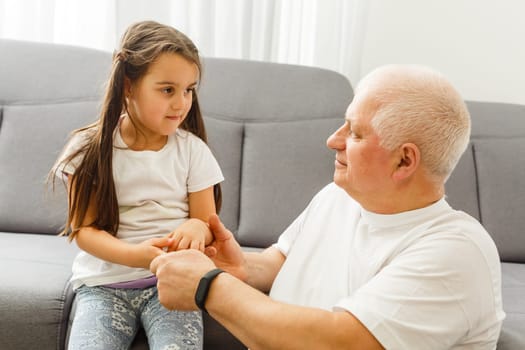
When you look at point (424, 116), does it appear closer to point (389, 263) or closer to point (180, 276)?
point (389, 263)

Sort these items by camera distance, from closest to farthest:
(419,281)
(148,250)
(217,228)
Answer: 1. (419,281)
2. (148,250)
3. (217,228)

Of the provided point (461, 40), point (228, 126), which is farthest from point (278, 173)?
point (461, 40)

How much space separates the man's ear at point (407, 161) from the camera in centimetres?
132

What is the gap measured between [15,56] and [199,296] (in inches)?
64.4

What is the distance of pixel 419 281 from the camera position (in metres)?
1.23

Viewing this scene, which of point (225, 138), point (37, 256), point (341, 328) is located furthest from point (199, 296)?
point (225, 138)

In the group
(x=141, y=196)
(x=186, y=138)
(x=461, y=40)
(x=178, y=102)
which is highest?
(x=461, y=40)

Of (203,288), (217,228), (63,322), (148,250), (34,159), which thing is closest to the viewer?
(203,288)

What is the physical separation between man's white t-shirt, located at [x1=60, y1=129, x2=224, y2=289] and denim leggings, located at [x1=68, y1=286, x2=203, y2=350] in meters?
0.04

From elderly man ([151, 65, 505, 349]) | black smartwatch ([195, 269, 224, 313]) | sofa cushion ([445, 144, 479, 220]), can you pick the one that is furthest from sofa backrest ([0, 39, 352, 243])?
black smartwatch ([195, 269, 224, 313])

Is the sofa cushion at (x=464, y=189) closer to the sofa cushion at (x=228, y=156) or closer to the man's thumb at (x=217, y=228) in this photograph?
the sofa cushion at (x=228, y=156)

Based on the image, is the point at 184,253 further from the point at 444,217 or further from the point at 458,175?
the point at 458,175

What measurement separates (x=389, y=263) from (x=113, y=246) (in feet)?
2.18

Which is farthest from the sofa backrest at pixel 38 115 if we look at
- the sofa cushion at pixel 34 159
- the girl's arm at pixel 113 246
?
the girl's arm at pixel 113 246
